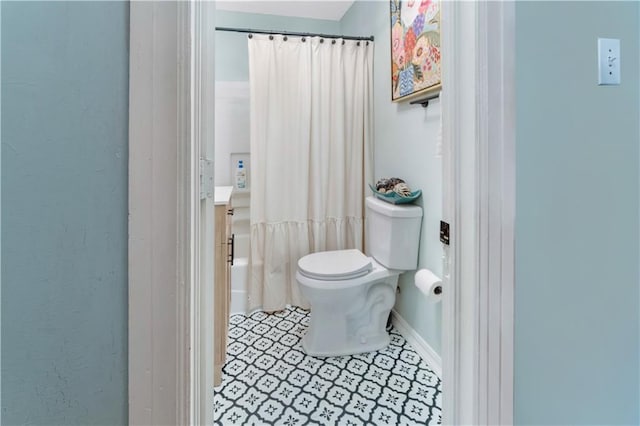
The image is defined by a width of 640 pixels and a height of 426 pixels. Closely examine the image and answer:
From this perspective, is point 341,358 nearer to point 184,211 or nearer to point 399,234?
point 399,234

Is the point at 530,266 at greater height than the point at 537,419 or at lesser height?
greater

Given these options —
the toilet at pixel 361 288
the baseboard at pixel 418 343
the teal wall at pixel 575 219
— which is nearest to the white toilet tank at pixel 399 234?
the toilet at pixel 361 288

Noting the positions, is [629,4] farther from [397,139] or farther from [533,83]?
[397,139]

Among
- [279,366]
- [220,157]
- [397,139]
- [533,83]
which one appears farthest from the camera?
[220,157]

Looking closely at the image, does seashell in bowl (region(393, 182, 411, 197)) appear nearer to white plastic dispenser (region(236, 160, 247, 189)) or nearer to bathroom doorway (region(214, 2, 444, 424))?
bathroom doorway (region(214, 2, 444, 424))

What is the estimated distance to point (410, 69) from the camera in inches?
71.3

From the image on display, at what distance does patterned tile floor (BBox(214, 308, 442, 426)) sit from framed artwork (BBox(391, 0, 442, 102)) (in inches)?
54.3

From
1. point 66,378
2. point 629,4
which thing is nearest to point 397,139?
point 629,4

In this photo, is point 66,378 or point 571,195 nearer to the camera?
point 66,378

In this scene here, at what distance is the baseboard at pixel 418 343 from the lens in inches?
69.4

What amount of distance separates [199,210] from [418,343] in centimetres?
162

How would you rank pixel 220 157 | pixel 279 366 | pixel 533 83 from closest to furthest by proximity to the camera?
pixel 533 83 → pixel 279 366 → pixel 220 157

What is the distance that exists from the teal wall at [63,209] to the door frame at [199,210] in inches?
1.4

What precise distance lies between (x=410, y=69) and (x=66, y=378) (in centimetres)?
183
